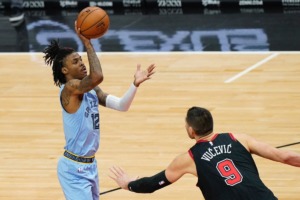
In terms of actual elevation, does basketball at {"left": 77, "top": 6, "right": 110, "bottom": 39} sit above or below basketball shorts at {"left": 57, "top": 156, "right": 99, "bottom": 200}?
above

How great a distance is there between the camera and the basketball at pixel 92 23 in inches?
333

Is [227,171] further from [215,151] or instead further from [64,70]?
[64,70]

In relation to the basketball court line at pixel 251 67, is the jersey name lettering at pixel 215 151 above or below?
above

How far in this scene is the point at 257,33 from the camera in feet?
57.3

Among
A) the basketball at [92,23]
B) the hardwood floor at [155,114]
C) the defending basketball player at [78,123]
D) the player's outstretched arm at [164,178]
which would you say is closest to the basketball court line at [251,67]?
the hardwood floor at [155,114]

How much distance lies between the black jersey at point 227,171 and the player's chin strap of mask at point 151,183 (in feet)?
1.16

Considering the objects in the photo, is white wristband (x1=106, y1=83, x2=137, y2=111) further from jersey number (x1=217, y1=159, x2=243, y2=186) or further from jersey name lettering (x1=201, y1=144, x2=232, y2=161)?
jersey number (x1=217, y1=159, x2=243, y2=186)

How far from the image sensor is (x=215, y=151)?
7.02 metres

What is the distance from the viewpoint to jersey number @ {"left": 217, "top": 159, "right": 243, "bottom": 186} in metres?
6.91

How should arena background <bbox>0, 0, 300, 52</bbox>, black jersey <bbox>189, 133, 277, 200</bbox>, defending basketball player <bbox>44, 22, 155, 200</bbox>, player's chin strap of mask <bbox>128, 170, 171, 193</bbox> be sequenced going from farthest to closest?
arena background <bbox>0, 0, 300, 52</bbox>
defending basketball player <bbox>44, 22, 155, 200</bbox>
player's chin strap of mask <bbox>128, 170, 171, 193</bbox>
black jersey <bbox>189, 133, 277, 200</bbox>

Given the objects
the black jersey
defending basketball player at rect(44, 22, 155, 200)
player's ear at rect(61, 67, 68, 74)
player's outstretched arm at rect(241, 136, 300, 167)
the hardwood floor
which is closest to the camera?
the black jersey

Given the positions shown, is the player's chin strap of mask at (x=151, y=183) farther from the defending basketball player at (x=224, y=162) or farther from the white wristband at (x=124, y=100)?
the white wristband at (x=124, y=100)

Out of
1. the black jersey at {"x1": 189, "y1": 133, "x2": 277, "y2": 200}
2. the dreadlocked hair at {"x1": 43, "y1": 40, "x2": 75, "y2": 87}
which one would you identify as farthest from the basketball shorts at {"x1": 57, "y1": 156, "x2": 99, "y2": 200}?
the black jersey at {"x1": 189, "y1": 133, "x2": 277, "y2": 200}

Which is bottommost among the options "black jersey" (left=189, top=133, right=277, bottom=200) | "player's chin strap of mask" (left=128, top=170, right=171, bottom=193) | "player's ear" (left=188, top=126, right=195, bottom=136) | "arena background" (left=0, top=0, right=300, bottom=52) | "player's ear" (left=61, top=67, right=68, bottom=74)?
"arena background" (left=0, top=0, right=300, bottom=52)
